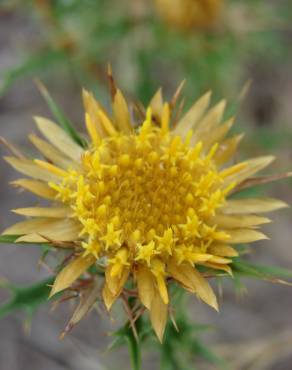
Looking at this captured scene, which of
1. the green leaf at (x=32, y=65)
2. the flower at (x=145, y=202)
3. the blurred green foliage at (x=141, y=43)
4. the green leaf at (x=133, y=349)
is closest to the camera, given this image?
the green leaf at (x=133, y=349)

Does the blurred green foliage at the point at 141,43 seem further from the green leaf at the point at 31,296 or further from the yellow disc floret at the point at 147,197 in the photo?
the green leaf at the point at 31,296

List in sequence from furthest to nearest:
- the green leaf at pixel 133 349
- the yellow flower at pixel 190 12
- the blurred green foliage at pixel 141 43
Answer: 1. the blurred green foliage at pixel 141 43
2. the yellow flower at pixel 190 12
3. the green leaf at pixel 133 349

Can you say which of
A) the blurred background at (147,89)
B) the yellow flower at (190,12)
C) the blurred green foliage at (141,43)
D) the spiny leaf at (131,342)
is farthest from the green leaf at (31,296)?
the yellow flower at (190,12)

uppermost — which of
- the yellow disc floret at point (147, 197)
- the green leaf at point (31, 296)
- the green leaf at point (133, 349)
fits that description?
the yellow disc floret at point (147, 197)

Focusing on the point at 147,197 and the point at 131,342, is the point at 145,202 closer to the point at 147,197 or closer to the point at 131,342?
the point at 147,197

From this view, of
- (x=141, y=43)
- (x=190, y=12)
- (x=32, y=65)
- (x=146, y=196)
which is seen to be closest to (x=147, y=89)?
(x=141, y=43)

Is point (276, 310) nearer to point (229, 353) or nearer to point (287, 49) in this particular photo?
point (229, 353)

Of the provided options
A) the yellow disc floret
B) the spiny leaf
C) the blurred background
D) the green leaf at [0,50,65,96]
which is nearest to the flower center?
the yellow disc floret

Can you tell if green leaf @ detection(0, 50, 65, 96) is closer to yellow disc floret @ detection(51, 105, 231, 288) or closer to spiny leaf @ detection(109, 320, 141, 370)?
yellow disc floret @ detection(51, 105, 231, 288)
